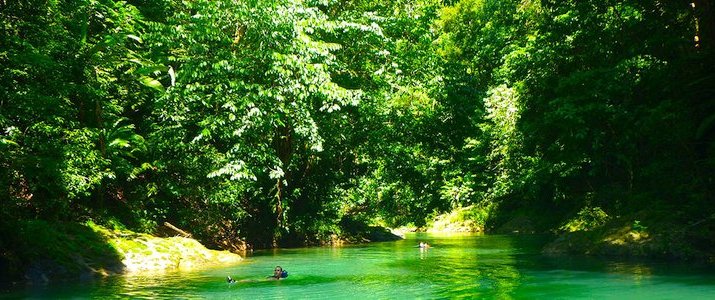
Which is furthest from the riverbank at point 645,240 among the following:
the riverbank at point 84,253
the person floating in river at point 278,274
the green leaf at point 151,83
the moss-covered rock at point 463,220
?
the moss-covered rock at point 463,220

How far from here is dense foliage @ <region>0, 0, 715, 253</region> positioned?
1419cm

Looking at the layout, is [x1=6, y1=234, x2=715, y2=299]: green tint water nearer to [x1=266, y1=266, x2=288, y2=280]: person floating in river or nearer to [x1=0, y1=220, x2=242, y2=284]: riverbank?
[x1=266, y1=266, x2=288, y2=280]: person floating in river

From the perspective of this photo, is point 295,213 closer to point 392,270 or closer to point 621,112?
point 392,270

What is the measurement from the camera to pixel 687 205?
16.1 metres

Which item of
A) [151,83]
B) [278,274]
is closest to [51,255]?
[278,274]

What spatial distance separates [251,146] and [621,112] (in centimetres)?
1138

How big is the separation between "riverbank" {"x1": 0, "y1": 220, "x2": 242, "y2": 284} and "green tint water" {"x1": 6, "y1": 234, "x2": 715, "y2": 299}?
82 centimetres

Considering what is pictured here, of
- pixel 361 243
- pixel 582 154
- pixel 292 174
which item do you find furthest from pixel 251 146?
pixel 582 154

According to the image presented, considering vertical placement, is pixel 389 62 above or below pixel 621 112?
above

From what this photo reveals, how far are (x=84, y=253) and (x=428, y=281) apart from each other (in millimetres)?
7748

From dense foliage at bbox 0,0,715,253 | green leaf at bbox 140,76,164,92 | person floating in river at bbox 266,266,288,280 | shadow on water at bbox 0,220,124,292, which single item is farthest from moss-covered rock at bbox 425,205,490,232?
shadow on water at bbox 0,220,124,292

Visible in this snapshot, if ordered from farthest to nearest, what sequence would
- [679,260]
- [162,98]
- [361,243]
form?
[361,243]
[162,98]
[679,260]

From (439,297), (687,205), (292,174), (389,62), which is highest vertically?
(389,62)

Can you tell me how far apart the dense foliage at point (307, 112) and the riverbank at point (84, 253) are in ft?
1.87
